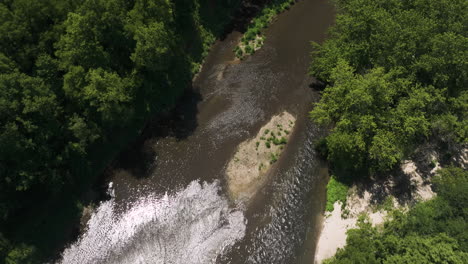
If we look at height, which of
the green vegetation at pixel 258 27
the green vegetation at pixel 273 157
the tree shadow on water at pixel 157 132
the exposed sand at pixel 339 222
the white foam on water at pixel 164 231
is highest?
the green vegetation at pixel 258 27

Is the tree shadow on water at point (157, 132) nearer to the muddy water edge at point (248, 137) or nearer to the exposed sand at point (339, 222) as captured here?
the muddy water edge at point (248, 137)

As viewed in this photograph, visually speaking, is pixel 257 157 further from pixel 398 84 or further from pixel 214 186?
pixel 398 84

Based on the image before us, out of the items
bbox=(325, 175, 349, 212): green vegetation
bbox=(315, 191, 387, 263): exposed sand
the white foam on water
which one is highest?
the white foam on water

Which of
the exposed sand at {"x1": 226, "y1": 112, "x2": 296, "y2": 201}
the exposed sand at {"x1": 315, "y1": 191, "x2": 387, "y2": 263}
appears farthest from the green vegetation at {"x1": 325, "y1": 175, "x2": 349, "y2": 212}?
the exposed sand at {"x1": 226, "y1": 112, "x2": 296, "y2": 201}

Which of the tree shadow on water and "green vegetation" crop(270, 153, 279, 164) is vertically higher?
the tree shadow on water

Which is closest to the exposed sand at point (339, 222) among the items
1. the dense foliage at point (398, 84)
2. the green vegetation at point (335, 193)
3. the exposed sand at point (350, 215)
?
the exposed sand at point (350, 215)

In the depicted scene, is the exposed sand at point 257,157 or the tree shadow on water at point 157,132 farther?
the tree shadow on water at point 157,132

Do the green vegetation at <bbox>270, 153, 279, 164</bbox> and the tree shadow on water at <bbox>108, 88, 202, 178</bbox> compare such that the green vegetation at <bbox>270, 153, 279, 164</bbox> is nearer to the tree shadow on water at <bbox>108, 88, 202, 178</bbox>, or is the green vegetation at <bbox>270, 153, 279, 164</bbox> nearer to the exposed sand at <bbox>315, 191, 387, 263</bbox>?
the exposed sand at <bbox>315, 191, 387, 263</bbox>

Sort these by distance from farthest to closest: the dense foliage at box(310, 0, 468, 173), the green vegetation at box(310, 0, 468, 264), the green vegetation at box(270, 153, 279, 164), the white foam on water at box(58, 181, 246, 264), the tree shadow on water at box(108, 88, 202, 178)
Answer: the green vegetation at box(270, 153, 279, 164), the tree shadow on water at box(108, 88, 202, 178), the white foam on water at box(58, 181, 246, 264), the dense foliage at box(310, 0, 468, 173), the green vegetation at box(310, 0, 468, 264)
